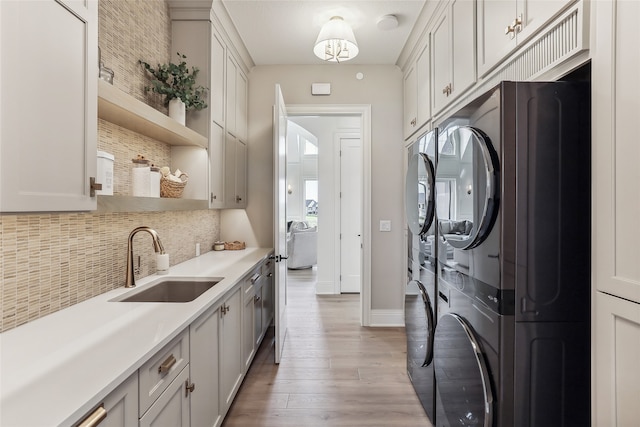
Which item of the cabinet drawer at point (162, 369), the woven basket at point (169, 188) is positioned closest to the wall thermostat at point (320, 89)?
the woven basket at point (169, 188)

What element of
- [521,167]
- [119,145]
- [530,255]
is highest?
[119,145]

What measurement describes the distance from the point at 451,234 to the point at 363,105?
2.35 meters

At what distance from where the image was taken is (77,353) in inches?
38.2

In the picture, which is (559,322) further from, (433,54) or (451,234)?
(433,54)

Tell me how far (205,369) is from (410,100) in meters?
2.86

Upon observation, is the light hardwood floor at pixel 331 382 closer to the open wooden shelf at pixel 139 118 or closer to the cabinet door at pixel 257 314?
the cabinet door at pixel 257 314

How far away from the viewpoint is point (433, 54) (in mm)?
2451

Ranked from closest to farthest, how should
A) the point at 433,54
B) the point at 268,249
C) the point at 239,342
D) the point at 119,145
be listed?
the point at 119,145, the point at 239,342, the point at 433,54, the point at 268,249

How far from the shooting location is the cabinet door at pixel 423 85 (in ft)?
8.45

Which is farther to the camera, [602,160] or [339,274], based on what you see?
[339,274]

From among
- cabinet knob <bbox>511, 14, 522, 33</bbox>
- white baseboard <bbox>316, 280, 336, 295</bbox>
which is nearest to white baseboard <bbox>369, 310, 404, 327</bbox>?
white baseboard <bbox>316, 280, 336, 295</bbox>

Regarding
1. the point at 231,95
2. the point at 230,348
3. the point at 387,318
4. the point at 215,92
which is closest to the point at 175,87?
the point at 215,92

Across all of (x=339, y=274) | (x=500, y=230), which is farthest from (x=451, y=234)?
(x=339, y=274)

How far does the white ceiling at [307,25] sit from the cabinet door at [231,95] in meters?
0.28
